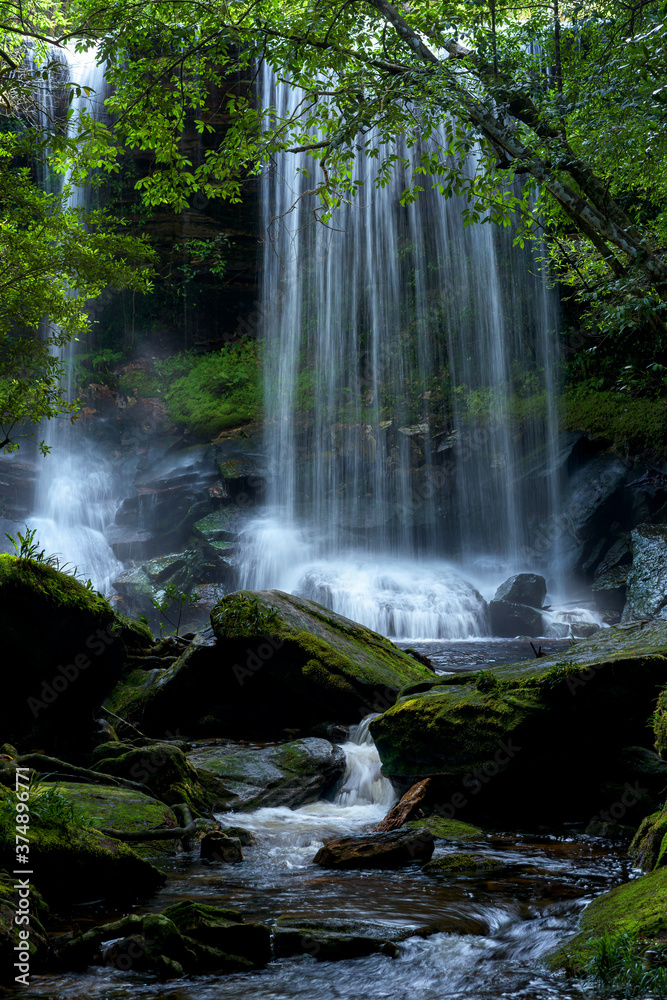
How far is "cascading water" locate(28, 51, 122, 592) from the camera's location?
18.9 metres

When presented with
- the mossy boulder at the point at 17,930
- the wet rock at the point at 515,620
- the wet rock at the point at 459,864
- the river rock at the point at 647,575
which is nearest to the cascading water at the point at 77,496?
the wet rock at the point at 515,620

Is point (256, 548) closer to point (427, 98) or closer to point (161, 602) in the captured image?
point (161, 602)

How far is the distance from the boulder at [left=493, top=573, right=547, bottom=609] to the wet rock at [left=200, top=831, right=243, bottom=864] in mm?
11995

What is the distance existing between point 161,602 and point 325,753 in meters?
10.2

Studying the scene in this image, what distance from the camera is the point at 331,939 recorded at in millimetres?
3320

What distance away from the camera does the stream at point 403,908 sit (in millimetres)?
2916

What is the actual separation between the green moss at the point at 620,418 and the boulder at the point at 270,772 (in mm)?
13462

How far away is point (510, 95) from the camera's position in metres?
6.64

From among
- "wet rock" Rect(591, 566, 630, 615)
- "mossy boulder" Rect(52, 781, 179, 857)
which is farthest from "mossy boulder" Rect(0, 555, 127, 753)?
"wet rock" Rect(591, 566, 630, 615)

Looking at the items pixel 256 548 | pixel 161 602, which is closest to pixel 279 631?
pixel 161 602

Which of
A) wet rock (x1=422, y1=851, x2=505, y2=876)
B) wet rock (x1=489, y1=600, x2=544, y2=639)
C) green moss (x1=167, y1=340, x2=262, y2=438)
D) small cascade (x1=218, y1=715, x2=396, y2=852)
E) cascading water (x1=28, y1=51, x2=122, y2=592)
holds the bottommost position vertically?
small cascade (x1=218, y1=715, x2=396, y2=852)

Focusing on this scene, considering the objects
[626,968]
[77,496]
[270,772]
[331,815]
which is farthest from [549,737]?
[77,496]

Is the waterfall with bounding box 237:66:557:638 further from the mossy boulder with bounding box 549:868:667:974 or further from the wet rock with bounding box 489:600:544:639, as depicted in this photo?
the mossy boulder with bounding box 549:868:667:974

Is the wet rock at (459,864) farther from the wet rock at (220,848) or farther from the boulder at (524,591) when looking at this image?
the boulder at (524,591)
